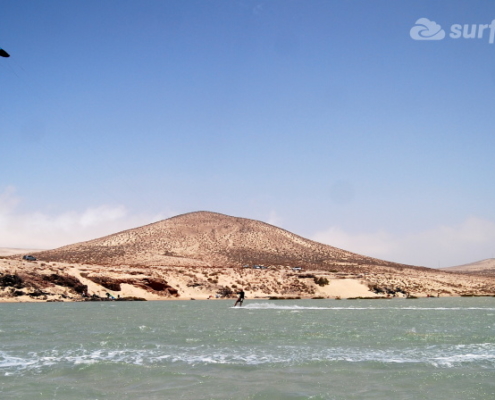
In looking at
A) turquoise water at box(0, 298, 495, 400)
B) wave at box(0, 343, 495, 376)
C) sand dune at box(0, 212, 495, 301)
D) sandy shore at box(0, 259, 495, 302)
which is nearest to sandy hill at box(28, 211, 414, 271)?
sand dune at box(0, 212, 495, 301)

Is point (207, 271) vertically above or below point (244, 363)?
above

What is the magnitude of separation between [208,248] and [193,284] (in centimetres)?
5298

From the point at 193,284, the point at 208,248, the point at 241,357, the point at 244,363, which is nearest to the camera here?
the point at 244,363

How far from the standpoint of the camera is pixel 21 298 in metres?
50.9

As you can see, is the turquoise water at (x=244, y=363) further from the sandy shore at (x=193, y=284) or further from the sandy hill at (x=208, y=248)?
the sandy hill at (x=208, y=248)

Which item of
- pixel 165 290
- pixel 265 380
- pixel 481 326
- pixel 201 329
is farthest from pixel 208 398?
pixel 165 290

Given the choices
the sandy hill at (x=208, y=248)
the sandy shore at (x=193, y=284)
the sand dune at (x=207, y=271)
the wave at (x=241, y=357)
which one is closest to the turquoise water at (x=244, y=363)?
the wave at (x=241, y=357)

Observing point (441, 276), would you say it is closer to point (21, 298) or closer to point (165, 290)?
point (165, 290)

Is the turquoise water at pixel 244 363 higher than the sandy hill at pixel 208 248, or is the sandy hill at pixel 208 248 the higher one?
the sandy hill at pixel 208 248

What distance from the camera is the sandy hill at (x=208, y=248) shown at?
104m

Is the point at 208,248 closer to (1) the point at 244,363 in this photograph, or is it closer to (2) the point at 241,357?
(2) the point at 241,357

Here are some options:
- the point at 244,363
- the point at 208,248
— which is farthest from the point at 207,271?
the point at 244,363

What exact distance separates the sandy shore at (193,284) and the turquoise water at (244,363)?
31.0 m

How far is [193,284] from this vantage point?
6912 centimetres
